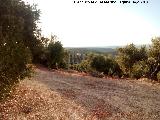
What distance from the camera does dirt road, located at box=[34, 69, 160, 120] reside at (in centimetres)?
2108

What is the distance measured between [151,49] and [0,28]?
41947mm

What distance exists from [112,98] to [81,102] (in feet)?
11.2

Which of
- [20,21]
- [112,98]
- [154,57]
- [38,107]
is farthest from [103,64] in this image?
[20,21]

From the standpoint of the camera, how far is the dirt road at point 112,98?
21078 millimetres

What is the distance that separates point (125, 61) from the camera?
6353 centimetres

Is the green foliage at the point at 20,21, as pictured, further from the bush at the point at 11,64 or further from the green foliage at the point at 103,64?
the green foliage at the point at 103,64

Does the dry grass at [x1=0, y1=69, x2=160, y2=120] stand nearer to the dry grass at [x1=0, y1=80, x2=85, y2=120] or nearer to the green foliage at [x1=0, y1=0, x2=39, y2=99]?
the dry grass at [x1=0, y1=80, x2=85, y2=120]

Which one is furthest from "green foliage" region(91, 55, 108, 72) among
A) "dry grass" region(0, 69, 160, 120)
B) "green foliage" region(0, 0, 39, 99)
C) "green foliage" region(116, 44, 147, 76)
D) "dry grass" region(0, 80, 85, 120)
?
"green foliage" region(0, 0, 39, 99)

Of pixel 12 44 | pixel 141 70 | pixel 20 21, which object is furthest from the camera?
pixel 141 70

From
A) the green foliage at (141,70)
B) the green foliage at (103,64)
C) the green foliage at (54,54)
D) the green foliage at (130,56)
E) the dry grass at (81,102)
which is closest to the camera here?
the dry grass at (81,102)

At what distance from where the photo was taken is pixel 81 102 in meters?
23.8

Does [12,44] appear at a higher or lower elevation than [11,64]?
higher

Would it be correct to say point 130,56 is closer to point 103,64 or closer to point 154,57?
point 154,57

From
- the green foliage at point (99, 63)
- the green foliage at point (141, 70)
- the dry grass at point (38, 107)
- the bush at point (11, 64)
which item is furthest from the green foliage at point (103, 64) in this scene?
the bush at point (11, 64)
